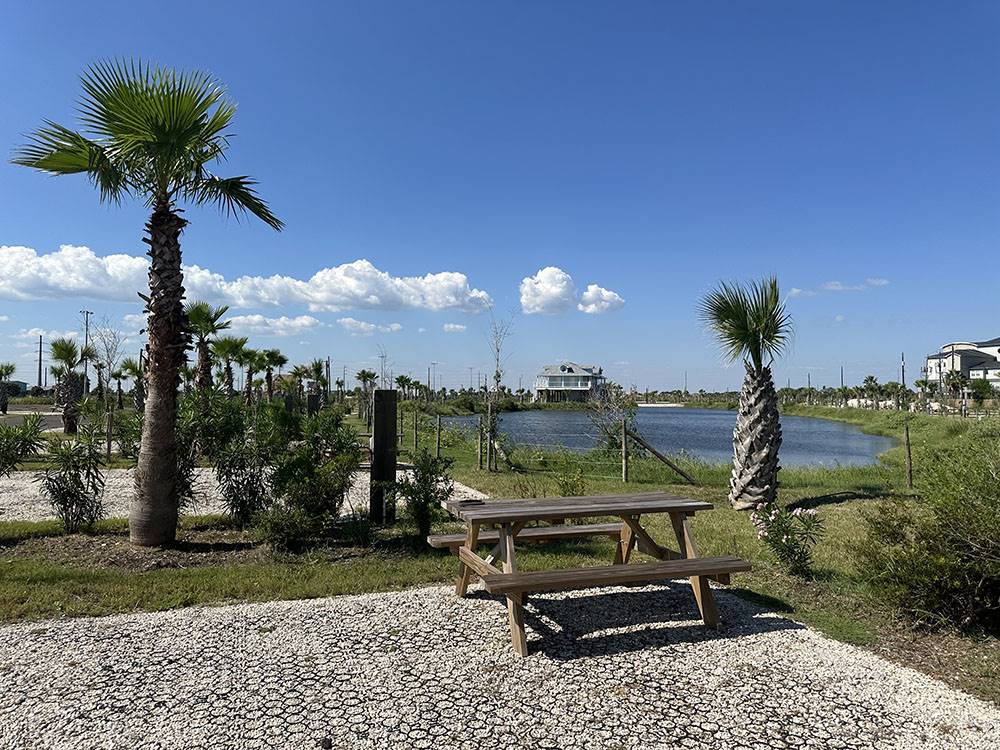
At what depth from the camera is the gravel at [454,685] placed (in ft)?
8.84

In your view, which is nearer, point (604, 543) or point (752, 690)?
point (752, 690)

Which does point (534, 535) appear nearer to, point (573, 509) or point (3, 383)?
point (573, 509)

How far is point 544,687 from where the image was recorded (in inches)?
125

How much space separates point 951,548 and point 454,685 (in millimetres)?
3214

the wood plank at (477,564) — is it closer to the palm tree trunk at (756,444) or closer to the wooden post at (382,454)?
the wooden post at (382,454)

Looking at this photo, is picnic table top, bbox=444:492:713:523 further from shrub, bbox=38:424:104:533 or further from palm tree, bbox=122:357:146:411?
palm tree, bbox=122:357:146:411

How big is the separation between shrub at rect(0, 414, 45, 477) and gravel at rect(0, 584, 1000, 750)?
3686 millimetres

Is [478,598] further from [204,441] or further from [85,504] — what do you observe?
[85,504]

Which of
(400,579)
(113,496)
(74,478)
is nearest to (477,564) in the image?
(400,579)

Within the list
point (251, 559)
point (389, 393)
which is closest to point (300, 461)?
point (251, 559)

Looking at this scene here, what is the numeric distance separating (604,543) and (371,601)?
2938 mm

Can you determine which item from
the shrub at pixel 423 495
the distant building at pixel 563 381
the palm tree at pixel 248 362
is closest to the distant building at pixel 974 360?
the distant building at pixel 563 381

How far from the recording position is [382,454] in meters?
7.58

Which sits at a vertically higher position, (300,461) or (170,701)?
(300,461)
